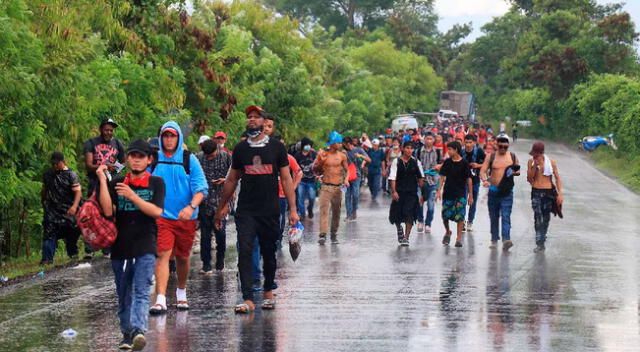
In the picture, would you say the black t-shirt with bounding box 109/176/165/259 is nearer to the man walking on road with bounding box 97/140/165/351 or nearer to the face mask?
the man walking on road with bounding box 97/140/165/351

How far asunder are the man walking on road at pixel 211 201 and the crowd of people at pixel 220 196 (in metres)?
0.01

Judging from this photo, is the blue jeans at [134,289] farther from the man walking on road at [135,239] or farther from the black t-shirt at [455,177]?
the black t-shirt at [455,177]

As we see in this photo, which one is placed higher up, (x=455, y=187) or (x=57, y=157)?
(x=57, y=157)

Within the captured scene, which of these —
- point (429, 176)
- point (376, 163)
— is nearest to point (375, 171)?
point (376, 163)

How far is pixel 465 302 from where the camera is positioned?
11.8 metres

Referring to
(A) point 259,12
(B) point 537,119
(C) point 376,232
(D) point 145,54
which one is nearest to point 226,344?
(C) point 376,232

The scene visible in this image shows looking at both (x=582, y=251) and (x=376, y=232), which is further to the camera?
(x=376, y=232)

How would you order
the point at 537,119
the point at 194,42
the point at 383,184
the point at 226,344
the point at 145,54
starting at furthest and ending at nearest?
the point at 537,119 → the point at 383,184 → the point at 194,42 → the point at 145,54 → the point at 226,344

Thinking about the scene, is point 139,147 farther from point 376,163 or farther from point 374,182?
point 374,182

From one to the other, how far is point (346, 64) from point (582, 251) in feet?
117

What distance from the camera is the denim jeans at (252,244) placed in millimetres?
11148

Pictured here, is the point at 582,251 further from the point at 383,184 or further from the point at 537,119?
the point at 537,119

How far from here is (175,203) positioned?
36.9ft

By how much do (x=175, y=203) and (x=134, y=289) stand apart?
2.20 m
